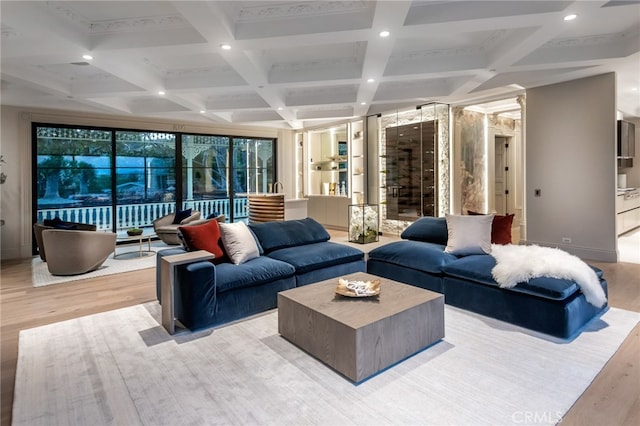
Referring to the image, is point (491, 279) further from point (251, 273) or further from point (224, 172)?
point (224, 172)

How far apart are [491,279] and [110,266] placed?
5.23m

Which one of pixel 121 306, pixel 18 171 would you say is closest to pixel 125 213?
pixel 18 171

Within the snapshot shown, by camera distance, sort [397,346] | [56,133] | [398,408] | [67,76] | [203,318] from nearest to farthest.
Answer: [398,408], [397,346], [203,318], [67,76], [56,133]

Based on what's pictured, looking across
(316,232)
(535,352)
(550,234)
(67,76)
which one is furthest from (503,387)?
(67,76)

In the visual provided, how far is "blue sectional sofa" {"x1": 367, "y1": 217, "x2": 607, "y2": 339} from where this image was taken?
9.07ft

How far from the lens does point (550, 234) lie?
5.71 meters

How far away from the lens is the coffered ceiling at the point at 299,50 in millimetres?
3221

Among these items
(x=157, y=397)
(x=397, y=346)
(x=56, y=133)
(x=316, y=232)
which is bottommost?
(x=157, y=397)

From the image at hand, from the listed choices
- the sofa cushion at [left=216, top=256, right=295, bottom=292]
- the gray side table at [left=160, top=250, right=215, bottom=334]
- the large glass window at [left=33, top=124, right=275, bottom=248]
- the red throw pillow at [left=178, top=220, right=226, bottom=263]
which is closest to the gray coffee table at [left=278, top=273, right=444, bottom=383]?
the sofa cushion at [left=216, top=256, right=295, bottom=292]

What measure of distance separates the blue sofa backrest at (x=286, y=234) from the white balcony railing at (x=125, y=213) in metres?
4.54

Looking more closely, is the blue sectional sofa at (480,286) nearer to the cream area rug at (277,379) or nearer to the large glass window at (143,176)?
the cream area rug at (277,379)

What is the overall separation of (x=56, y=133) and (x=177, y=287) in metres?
5.58

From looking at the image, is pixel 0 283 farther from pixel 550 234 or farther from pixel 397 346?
pixel 550 234

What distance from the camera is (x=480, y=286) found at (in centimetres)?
323
